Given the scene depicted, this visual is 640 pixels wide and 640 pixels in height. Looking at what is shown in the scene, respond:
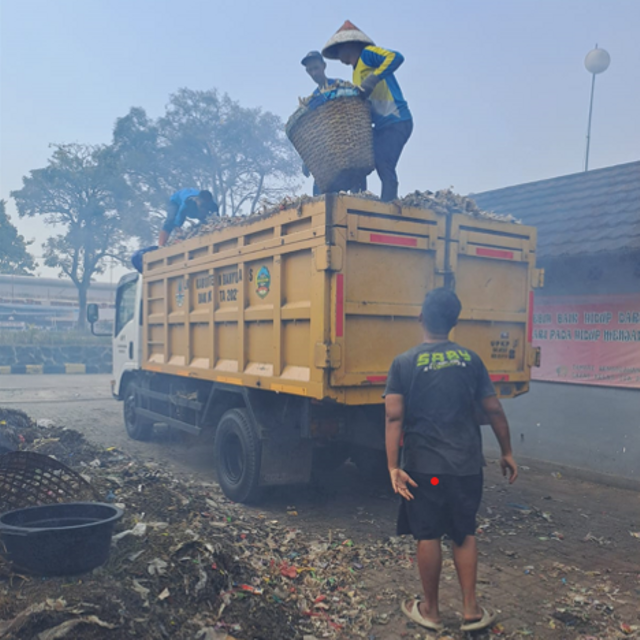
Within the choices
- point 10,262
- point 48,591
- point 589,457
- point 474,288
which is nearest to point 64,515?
point 48,591

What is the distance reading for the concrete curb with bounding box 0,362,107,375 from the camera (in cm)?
2183

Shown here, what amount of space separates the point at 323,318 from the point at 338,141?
147 cm

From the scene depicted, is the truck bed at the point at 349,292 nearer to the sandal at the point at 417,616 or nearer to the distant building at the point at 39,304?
the sandal at the point at 417,616

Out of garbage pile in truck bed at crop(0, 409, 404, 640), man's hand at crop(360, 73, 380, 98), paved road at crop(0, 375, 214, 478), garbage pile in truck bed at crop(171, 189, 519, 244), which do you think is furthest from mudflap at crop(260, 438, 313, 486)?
man's hand at crop(360, 73, 380, 98)

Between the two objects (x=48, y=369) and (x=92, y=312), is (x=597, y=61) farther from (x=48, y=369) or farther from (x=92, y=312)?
(x=48, y=369)

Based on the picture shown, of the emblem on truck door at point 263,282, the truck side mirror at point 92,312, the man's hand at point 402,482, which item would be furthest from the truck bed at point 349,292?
the truck side mirror at point 92,312

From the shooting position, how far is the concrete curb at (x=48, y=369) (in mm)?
21828

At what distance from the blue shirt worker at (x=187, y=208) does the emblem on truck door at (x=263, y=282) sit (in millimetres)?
2633

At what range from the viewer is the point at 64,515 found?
3.85 metres

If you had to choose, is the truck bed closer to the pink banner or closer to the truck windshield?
the pink banner

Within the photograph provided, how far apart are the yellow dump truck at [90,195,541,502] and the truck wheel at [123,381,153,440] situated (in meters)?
2.13

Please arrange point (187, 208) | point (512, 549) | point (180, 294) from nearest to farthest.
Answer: point (512, 549) → point (180, 294) → point (187, 208)

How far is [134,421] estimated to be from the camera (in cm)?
941

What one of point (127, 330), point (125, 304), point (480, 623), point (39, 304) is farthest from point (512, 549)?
point (39, 304)
